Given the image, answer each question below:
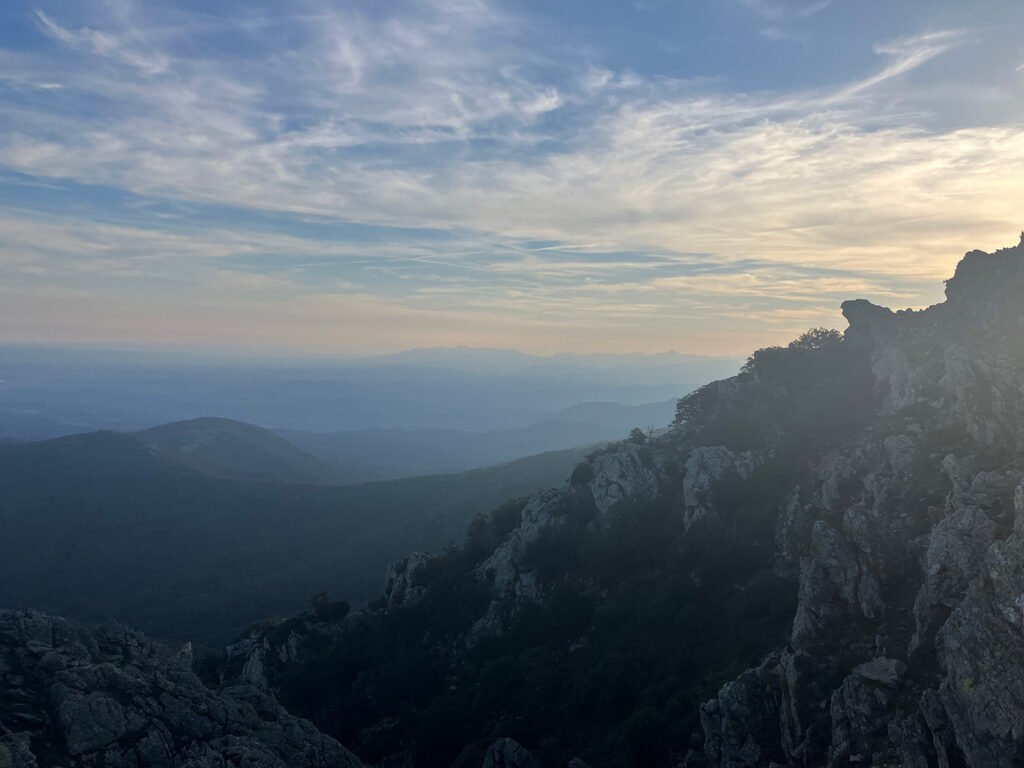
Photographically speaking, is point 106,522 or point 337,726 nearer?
point 337,726

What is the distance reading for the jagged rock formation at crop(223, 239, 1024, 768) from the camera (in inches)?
945

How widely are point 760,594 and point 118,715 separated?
118 feet

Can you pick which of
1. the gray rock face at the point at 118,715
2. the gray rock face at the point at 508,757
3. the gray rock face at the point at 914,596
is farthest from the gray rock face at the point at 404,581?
the gray rock face at the point at 914,596

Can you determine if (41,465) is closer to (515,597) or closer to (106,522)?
(106,522)

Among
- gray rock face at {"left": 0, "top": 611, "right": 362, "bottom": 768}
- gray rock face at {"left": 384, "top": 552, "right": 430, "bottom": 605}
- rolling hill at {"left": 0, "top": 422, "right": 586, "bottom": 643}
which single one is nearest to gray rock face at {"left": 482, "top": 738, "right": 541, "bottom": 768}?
gray rock face at {"left": 0, "top": 611, "right": 362, "bottom": 768}

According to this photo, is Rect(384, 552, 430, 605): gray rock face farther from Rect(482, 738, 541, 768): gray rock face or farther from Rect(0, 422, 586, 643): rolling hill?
Rect(0, 422, 586, 643): rolling hill

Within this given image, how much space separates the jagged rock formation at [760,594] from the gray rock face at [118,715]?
39.5 feet

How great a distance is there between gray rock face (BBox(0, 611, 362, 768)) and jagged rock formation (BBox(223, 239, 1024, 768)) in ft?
39.5

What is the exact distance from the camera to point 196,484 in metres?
183

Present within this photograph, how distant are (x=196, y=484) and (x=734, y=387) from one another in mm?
165562

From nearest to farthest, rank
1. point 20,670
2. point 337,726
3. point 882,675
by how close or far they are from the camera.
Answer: point 882,675 < point 20,670 < point 337,726

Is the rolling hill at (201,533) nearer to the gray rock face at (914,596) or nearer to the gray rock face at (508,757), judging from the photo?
the gray rock face at (508,757)

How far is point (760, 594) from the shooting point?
4131cm

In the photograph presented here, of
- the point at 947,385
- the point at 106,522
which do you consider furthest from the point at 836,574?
the point at 106,522
